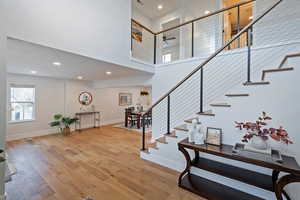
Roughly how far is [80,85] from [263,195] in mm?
6624

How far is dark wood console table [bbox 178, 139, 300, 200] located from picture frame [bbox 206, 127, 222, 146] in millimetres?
96

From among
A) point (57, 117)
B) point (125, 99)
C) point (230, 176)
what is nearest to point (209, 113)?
point (230, 176)

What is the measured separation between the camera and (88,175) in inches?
98.4

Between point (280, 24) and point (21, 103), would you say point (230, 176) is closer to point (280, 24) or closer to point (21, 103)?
point (280, 24)

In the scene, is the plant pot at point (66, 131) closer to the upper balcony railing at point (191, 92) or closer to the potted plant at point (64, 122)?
the potted plant at point (64, 122)

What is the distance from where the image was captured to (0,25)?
1668 millimetres

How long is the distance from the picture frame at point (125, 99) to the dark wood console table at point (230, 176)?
21.0ft

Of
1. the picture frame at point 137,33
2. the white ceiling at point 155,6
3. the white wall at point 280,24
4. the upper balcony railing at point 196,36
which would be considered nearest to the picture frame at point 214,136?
the upper balcony railing at point 196,36

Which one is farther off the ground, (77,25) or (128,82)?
(77,25)

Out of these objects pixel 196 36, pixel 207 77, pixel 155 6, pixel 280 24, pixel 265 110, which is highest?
pixel 155 6

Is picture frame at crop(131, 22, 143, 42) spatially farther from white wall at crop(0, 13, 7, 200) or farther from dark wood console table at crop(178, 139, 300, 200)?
dark wood console table at crop(178, 139, 300, 200)

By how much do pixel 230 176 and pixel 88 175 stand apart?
2.34 m

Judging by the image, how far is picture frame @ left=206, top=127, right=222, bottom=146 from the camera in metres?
2.02

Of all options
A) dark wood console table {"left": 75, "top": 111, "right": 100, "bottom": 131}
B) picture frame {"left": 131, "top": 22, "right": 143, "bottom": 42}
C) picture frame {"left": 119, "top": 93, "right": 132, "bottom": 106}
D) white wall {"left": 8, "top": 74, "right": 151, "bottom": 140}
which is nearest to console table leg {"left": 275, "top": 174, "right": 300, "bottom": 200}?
picture frame {"left": 131, "top": 22, "right": 143, "bottom": 42}
